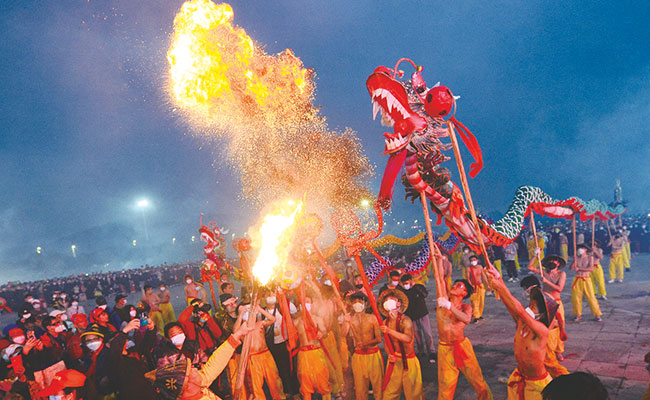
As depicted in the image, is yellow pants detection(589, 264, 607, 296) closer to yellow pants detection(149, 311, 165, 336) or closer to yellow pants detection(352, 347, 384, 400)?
yellow pants detection(352, 347, 384, 400)

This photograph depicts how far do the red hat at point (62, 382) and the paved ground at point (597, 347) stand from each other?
12.9 ft

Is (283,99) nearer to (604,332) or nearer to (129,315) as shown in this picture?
(129,315)

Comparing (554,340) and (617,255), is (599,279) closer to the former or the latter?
(617,255)

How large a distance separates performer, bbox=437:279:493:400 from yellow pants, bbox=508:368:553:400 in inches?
26.3

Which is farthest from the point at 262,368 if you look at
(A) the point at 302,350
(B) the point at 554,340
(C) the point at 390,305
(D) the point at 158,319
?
(D) the point at 158,319

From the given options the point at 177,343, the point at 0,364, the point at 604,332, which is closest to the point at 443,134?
the point at 177,343

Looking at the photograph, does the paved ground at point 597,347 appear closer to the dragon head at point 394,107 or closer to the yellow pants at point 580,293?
the yellow pants at point 580,293

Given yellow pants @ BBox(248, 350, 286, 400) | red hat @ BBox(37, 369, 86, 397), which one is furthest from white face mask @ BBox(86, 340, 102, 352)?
yellow pants @ BBox(248, 350, 286, 400)

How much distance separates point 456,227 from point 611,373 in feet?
11.2

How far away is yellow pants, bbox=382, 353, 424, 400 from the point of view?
4.65 metres

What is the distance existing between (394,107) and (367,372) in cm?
388

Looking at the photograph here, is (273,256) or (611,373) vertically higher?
(273,256)

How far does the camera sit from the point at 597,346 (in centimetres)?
680

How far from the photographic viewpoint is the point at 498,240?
242 inches
